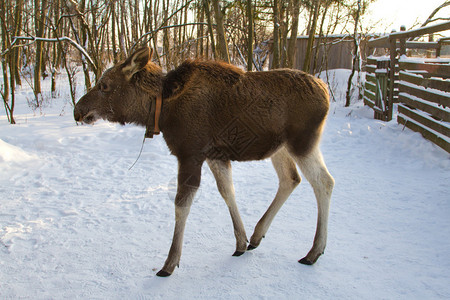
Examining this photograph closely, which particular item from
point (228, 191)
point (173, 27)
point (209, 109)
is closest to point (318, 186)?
point (228, 191)

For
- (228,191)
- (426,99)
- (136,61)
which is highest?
(136,61)

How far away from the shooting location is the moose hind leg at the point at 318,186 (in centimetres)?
317

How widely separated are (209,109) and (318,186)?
1218mm

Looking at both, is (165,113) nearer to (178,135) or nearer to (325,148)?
(178,135)

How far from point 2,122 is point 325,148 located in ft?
26.9

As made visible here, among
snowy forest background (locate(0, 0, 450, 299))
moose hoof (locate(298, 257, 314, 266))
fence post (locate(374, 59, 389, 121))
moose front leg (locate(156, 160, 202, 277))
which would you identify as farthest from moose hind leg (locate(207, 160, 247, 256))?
fence post (locate(374, 59, 389, 121))

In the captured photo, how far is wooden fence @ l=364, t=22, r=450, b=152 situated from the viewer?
688 centimetres

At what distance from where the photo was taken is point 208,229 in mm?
3932

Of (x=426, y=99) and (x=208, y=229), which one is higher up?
(x=426, y=99)

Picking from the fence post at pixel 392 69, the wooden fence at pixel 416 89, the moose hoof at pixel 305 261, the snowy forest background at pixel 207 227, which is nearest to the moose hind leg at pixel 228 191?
the snowy forest background at pixel 207 227

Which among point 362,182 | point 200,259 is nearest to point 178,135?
point 200,259

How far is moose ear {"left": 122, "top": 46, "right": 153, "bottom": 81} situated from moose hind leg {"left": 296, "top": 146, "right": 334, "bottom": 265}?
157 centimetres

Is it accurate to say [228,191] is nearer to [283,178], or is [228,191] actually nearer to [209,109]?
[283,178]

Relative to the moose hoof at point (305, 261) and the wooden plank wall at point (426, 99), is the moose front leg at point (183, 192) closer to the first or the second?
the moose hoof at point (305, 261)
